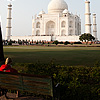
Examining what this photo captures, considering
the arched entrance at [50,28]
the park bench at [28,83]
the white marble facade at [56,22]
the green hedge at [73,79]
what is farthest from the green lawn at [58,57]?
the arched entrance at [50,28]

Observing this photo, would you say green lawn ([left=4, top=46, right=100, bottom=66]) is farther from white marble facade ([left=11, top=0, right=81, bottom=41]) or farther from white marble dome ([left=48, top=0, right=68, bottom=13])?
white marble dome ([left=48, top=0, right=68, bottom=13])

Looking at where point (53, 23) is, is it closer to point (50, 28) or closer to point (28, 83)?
point (50, 28)

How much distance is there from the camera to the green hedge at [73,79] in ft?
8.80

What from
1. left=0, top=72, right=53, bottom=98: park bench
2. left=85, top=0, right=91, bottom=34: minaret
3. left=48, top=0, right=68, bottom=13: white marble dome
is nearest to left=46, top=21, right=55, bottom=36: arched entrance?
left=48, top=0, right=68, bottom=13: white marble dome

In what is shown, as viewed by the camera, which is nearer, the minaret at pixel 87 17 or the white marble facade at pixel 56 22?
the minaret at pixel 87 17

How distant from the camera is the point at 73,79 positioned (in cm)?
314

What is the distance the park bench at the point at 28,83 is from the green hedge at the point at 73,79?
11.5 inches

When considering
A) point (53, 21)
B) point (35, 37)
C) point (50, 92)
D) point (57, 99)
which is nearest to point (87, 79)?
point (57, 99)

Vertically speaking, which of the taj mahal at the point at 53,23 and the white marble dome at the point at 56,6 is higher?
the white marble dome at the point at 56,6

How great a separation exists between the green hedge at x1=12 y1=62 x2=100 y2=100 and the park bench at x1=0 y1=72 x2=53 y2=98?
0.96 feet

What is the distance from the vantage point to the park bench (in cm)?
212

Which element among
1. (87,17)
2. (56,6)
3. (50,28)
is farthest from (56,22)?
(87,17)

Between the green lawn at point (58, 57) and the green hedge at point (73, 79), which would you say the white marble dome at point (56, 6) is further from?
the green hedge at point (73, 79)

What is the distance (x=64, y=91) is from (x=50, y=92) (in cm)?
77
